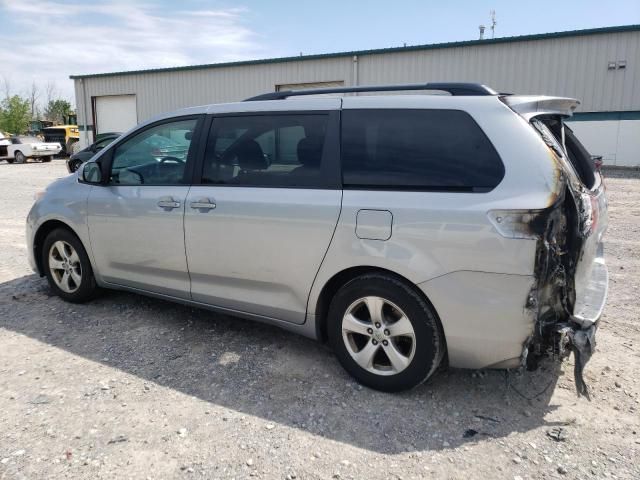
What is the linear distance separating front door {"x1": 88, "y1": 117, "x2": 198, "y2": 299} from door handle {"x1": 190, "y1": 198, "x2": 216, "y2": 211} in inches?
5.5

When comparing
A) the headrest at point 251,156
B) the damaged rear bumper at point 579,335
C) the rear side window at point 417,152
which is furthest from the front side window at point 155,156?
the damaged rear bumper at point 579,335

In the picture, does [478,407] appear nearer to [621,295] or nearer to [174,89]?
[621,295]

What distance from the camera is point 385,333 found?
3178 millimetres

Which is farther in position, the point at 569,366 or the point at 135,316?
the point at 135,316

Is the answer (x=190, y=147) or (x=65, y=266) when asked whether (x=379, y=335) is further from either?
(x=65, y=266)

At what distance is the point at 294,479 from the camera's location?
2527 mm

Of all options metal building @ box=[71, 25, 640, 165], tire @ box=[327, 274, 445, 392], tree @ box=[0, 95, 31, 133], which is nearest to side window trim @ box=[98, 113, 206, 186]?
tire @ box=[327, 274, 445, 392]

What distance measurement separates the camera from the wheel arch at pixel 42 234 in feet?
15.8

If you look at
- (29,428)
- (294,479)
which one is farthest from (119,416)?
(294,479)

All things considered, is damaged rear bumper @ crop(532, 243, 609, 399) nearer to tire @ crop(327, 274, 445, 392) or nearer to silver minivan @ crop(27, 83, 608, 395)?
silver minivan @ crop(27, 83, 608, 395)

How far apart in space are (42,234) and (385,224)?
11.6 feet

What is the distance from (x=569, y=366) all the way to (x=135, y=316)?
136 inches

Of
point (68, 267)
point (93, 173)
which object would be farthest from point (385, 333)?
point (68, 267)

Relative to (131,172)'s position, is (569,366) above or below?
below
